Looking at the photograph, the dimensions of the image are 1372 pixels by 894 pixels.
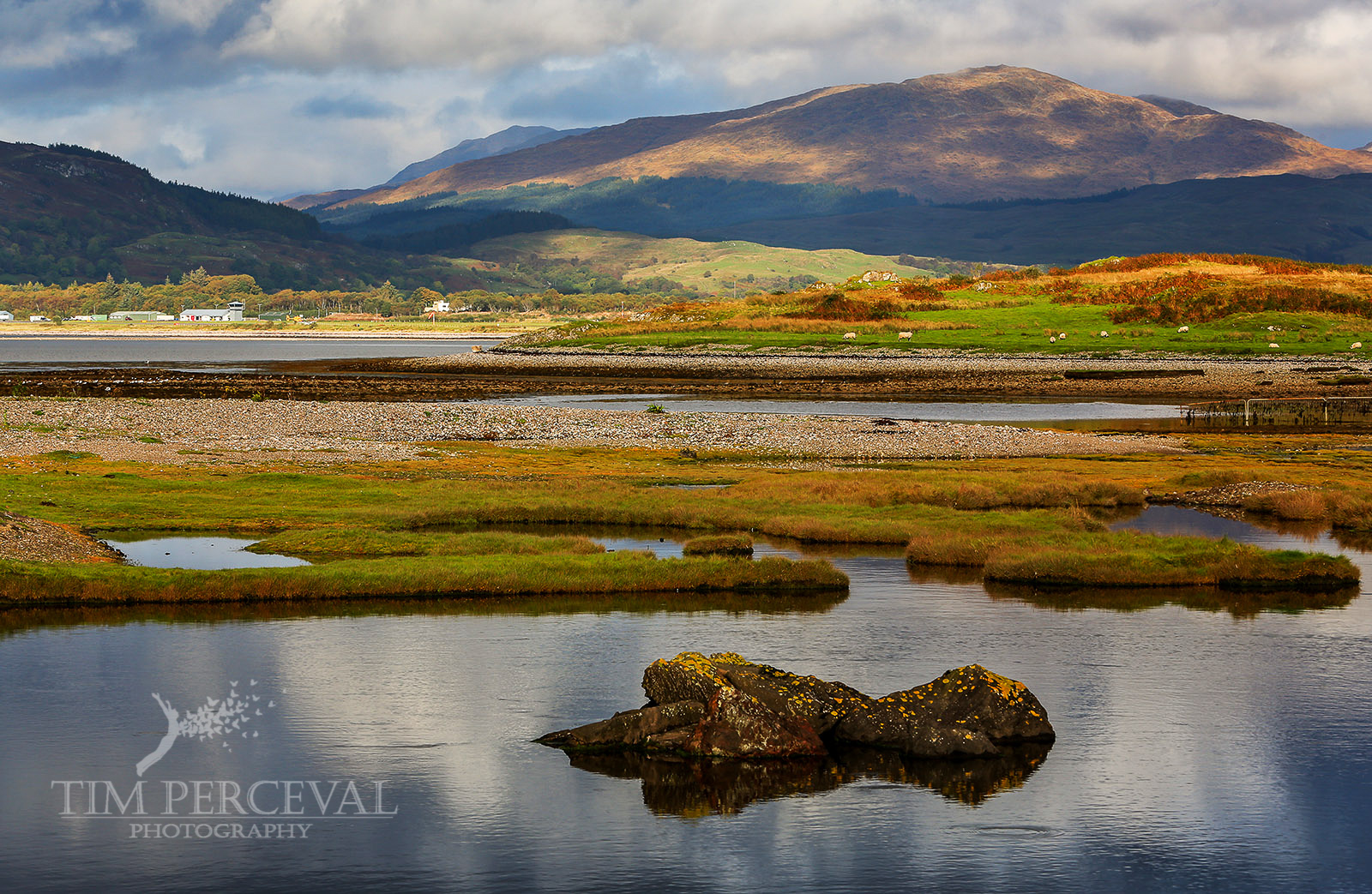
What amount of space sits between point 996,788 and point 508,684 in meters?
11.3

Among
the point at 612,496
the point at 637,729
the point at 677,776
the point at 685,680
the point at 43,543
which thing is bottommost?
the point at 677,776

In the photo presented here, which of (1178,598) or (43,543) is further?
(43,543)

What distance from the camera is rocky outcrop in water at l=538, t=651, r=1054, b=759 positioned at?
77.0 ft

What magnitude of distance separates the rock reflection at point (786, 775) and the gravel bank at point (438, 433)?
155 feet

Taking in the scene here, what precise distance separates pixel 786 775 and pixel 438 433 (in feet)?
216

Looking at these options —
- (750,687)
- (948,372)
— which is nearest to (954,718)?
(750,687)

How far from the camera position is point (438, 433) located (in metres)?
86.2

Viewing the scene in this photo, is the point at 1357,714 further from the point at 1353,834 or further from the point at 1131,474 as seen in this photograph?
the point at 1131,474

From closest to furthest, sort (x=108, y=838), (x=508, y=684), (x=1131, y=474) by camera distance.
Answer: (x=108, y=838) → (x=508, y=684) → (x=1131, y=474)

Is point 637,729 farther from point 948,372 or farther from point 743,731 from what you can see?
point 948,372

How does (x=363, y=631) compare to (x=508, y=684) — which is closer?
(x=508, y=684)

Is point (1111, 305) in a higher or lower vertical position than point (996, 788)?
higher

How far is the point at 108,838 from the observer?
20.7 meters

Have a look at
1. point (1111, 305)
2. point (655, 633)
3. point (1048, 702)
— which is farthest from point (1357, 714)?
point (1111, 305)
